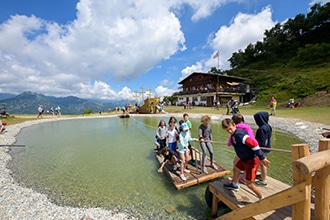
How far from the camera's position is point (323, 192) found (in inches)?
87.4

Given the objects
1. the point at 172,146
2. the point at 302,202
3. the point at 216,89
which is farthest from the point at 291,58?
the point at 302,202

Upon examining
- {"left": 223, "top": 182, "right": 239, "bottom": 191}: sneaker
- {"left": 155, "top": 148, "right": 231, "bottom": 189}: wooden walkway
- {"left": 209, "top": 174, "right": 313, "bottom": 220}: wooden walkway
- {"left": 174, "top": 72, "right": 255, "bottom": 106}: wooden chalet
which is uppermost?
{"left": 174, "top": 72, "right": 255, "bottom": 106}: wooden chalet

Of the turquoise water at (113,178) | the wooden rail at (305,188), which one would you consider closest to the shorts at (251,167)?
the wooden rail at (305,188)

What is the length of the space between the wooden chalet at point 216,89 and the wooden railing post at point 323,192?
121 ft

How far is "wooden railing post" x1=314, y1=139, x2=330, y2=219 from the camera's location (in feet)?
7.21

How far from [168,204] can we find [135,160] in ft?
13.6

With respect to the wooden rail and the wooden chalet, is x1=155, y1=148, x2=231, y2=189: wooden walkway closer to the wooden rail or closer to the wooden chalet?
the wooden rail

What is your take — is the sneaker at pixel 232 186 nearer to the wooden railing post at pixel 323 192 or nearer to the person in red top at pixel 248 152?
the person in red top at pixel 248 152

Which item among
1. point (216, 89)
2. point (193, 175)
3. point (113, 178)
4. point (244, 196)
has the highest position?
point (216, 89)

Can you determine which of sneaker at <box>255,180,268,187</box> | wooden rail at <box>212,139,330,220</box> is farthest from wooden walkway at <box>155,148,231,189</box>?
wooden rail at <box>212,139,330,220</box>

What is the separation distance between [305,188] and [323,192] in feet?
2.12

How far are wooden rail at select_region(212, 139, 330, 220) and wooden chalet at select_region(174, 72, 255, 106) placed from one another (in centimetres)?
3689

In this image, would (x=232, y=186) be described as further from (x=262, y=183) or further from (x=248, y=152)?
(x=248, y=152)

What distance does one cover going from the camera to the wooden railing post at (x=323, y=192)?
2.20 m
